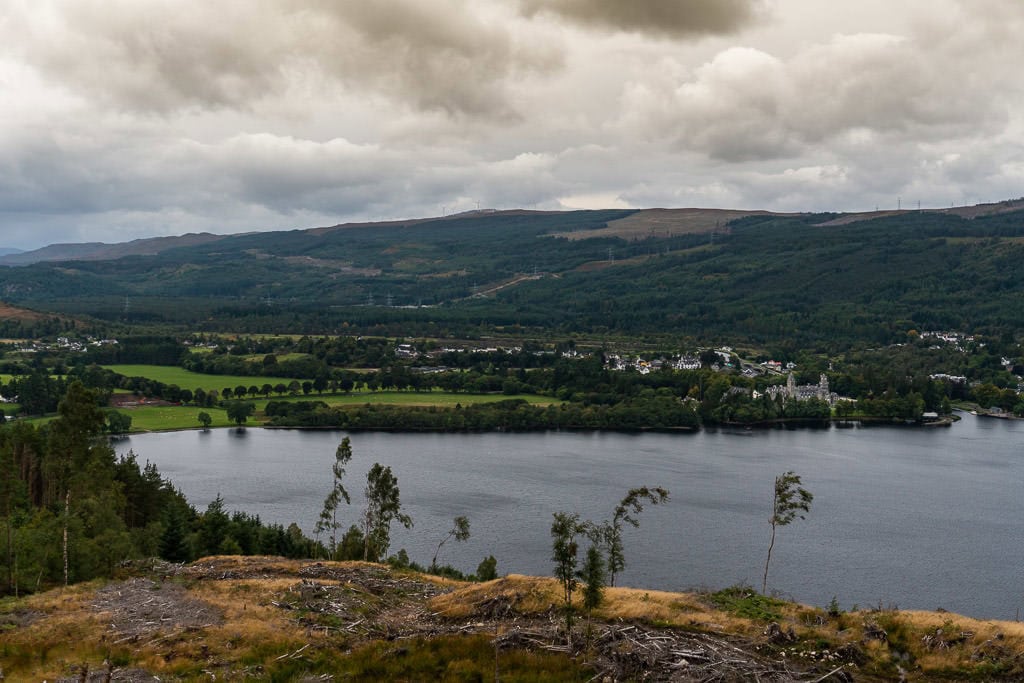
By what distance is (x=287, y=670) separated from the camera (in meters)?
21.2

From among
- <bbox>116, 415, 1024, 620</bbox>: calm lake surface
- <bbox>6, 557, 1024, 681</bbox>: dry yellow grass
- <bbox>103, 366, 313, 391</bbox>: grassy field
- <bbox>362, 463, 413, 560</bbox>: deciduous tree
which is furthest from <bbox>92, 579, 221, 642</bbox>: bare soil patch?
<bbox>103, 366, 313, 391</bbox>: grassy field

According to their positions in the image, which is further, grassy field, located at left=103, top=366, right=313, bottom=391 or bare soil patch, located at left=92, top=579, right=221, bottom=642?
grassy field, located at left=103, top=366, right=313, bottom=391

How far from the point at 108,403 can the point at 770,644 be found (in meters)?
115

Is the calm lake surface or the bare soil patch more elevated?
the bare soil patch

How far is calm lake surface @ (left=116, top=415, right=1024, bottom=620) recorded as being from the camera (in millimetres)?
54719

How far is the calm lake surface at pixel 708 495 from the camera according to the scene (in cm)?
5472

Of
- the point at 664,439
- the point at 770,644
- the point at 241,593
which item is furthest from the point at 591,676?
the point at 664,439

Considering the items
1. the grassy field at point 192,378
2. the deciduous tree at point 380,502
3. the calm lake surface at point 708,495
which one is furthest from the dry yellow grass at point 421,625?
the grassy field at point 192,378

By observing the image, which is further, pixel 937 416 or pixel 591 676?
pixel 937 416

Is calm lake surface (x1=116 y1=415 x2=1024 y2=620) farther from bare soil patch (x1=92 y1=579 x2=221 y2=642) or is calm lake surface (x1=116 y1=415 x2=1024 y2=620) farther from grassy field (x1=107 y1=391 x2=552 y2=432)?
bare soil patch (x1=92 y1=579 x2=221 y2=642)

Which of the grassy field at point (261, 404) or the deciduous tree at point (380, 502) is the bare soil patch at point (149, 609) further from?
the grassy field at point (261, 404)

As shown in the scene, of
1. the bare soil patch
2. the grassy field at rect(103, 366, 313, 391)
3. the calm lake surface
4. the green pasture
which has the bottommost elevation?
the calm lake surface

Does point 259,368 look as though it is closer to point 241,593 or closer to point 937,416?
point 937,416

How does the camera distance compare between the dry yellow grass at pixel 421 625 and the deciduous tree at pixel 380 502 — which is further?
the deciduous tree at pixel 380 502
